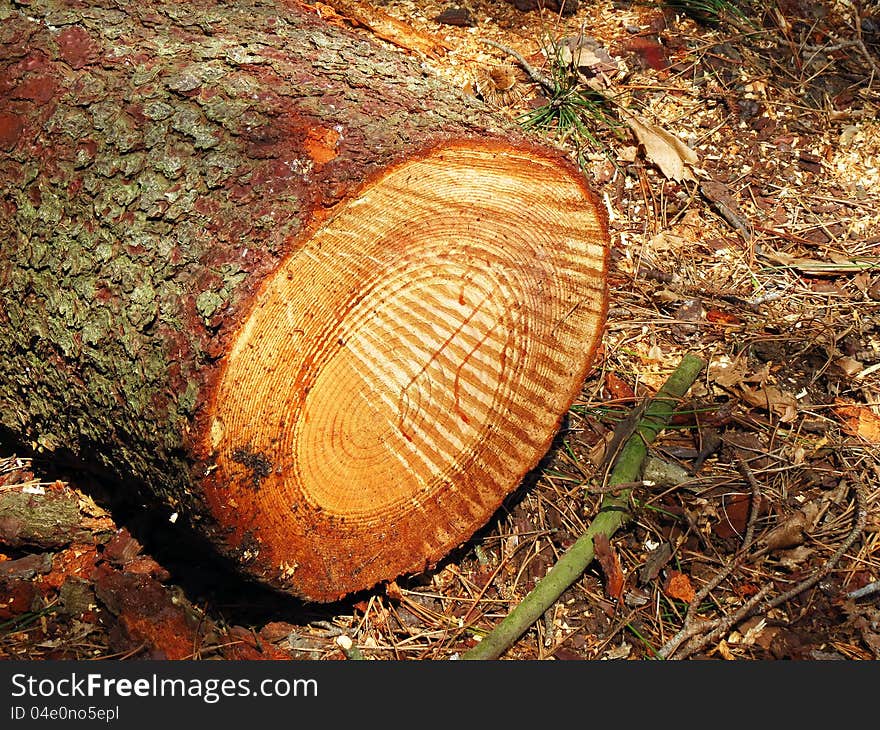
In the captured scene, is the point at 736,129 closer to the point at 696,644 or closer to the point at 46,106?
the point at 696,644

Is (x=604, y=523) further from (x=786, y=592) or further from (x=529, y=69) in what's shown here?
(x=529, y=69)

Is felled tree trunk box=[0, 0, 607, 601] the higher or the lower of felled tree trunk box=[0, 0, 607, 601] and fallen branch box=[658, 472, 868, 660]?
the higher

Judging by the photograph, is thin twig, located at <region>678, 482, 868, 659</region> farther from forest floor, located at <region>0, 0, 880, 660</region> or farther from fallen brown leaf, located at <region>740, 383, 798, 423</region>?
fallen brown leaf, located at <region>740, 383, 798, 423</region>

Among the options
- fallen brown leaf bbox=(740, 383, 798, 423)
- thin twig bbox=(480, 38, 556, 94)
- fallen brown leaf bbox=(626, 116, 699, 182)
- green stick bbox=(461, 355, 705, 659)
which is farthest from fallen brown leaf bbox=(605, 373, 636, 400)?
thin twig bbox=(480, 38, 556, 94)

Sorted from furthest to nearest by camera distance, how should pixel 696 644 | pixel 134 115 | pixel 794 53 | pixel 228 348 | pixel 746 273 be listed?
pixel 794 53 < pixel 746 273 < pixel 696 644 < pixel 134 115 < pixel 228 348

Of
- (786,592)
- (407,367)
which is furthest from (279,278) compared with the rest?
(786,592)

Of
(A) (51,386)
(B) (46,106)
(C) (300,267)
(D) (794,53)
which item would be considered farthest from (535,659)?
(D) (794,53)
